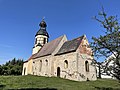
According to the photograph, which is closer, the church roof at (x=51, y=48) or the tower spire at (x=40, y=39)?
the church roof at (x=51, y=48)

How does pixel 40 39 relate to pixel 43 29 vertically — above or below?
below

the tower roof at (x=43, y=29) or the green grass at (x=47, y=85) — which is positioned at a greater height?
the tower roof at (x=43, y=29)

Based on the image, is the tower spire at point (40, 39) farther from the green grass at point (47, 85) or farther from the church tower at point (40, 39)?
the green grass at point (47, 85)

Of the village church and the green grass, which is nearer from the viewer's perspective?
the green grass

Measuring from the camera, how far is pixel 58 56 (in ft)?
102

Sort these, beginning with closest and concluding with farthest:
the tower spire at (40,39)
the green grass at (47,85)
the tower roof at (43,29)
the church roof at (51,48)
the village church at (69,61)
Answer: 1. the green grass at (47,85)
2. the village church at (69,61)
3. the church roof at (51,48)
4. the tower spire at (40,39)
5. the tower roof at (43,29)

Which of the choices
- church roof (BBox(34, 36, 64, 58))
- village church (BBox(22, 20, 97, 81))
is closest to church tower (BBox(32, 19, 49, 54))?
church roof (BBox(34, 36, 64, 58))

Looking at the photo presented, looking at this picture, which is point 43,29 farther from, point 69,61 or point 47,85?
point 47,85

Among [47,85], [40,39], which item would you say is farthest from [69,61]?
[40,39]

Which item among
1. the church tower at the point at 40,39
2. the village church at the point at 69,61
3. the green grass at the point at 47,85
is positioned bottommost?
the green grass at the point at 47,85

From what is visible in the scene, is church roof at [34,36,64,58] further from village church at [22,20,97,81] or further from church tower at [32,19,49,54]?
church tower at [32,19,49,54]

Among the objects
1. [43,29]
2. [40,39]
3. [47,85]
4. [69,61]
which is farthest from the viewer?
[43,29]

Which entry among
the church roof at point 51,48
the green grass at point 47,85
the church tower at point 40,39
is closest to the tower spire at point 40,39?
the church tower at point 40,39

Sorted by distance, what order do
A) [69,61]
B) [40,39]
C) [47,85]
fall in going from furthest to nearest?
1. [40,39]
2. [69,61]
3. [47,85]
